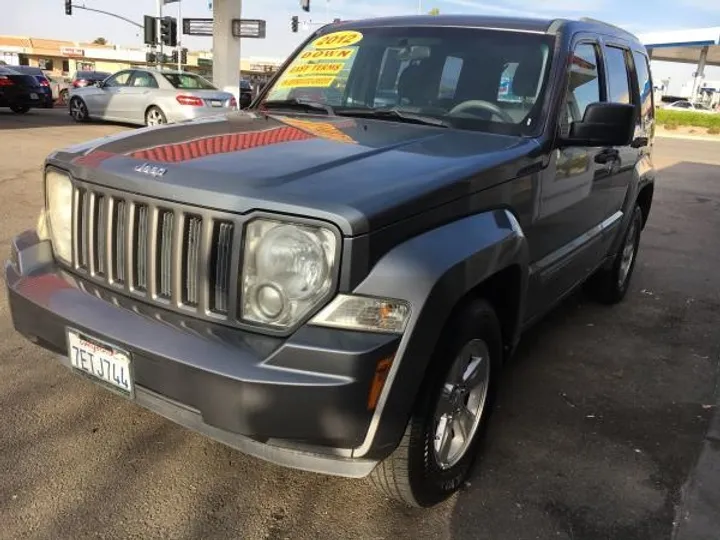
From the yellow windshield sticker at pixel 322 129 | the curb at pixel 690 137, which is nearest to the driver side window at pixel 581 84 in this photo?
the yellow windshield sticker at pixel 322 129

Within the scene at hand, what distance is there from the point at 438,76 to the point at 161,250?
183cm

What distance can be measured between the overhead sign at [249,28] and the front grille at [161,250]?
18.0 m

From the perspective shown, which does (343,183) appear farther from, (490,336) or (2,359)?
(2,359)

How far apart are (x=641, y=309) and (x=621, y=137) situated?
251cm

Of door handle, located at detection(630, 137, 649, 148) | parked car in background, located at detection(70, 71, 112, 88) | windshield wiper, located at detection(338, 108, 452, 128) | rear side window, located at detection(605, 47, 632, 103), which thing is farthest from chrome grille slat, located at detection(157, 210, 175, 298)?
parked car in background, located at detection(70, 71, 112, 88)

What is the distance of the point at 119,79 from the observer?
1659 centimetres

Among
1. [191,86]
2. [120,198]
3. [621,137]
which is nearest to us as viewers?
[120,198]

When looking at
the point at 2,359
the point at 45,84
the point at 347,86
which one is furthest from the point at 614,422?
the point at 45,84

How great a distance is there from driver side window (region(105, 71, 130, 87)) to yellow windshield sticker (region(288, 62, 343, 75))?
13641mm

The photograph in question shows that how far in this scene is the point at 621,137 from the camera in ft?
10.7

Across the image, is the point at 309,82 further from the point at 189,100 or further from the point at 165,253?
the point at 189,100

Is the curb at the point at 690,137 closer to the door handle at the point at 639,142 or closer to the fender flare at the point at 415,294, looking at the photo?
the door handle at the point at 639,142

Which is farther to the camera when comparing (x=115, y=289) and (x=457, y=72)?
(x=457, y=72)

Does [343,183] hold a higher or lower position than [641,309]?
higher
